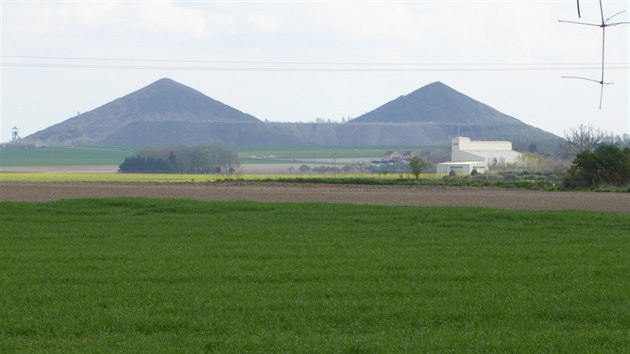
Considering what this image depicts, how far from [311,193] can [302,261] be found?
26.3 m

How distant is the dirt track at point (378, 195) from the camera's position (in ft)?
119

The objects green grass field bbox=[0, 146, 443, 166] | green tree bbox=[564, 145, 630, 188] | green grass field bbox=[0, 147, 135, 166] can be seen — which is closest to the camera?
green tree bbox=[564, 145, 630, 188]

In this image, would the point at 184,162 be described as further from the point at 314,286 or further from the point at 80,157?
the point at 314,286

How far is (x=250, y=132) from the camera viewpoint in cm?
19775

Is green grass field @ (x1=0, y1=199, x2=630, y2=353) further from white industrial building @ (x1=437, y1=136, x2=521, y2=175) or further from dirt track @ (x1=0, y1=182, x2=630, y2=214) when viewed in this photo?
white industrial building @ (x1=437, y1=136, x2=521, y2=175)

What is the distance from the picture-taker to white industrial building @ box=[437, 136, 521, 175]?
276 ft

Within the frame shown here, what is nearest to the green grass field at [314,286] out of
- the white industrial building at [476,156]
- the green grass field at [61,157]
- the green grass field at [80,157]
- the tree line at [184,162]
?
the white industrial building at [476,156]

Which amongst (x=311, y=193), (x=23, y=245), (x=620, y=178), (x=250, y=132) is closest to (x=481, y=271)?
(x=23, y=245)

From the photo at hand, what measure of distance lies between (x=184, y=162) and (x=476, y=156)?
93.0 feet

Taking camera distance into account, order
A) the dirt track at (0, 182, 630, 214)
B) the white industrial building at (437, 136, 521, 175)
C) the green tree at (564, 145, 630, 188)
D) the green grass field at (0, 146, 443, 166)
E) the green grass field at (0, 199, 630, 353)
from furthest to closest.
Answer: the green grass field at (0, 146, 443, 166)
the white industrial building at (437, 136, 521, 175)
the green tree at (564, 145, 630, 188)
the dirt track at (0, 182, 630, 214)
the green grass field at (0, 199, 630, 353)

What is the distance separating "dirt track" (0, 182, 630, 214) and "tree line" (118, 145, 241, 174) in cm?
4012

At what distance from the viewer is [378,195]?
42312 millimetres

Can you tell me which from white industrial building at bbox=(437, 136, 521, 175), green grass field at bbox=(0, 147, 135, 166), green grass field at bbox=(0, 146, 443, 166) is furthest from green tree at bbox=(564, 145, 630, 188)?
green grass field at bbox=(0, 147, 135, 166)

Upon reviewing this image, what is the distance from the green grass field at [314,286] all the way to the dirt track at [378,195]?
31.5ft
